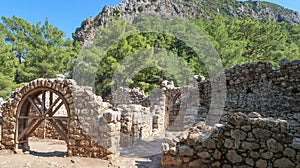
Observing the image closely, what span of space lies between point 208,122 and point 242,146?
2.89 m

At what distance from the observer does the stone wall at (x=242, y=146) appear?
3.32 meters

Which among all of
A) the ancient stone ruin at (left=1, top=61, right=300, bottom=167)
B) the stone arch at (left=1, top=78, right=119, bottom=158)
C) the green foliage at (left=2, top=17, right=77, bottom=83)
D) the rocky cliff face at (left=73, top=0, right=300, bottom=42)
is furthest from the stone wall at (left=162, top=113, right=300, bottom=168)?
the rocky cliff face at (left=73, top=0, right=300, bottom=42)

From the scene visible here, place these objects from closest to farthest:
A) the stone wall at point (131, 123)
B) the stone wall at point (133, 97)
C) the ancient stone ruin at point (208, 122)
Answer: the ancient stone ruin at point (208, 122) → the stone wall at point (131, 123) → the stone wall at point (133, 97)

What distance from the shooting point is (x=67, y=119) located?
6148 millimetres

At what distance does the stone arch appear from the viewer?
5.70 m

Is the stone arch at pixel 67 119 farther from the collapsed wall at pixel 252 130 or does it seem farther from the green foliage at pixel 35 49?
the green foliage at pixel 35 49

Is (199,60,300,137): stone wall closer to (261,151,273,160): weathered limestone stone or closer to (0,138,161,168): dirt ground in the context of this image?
(261,151,273,160): weathered limestone stone

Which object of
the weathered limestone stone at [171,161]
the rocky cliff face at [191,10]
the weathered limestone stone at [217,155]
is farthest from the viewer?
the rocky cliff face at [191,10]

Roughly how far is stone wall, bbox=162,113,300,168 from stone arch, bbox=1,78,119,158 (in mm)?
2309

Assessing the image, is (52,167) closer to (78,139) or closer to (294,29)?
(78,139)

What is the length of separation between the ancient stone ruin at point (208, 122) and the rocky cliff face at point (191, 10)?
4145 centimetres

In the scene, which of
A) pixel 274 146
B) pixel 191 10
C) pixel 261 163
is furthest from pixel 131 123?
pixel 191 10

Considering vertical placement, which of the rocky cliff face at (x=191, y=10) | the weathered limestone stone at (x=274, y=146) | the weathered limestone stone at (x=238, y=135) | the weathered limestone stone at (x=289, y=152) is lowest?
the weathered limestone stone at (x=289, y=152)

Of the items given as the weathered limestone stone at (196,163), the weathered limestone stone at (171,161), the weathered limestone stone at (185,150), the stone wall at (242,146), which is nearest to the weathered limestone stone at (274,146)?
the stone wall at (242,146)
